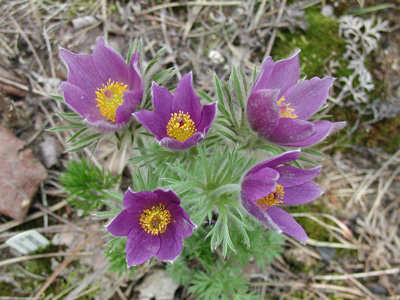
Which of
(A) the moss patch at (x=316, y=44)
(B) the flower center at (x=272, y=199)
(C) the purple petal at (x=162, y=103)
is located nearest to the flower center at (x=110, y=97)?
(C) the purple petal at (x=162, y=103)

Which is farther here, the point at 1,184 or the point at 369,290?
the point at 369,290

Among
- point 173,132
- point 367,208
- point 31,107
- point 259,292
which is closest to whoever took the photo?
point 173,132

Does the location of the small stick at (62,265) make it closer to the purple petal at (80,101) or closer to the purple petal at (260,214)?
the purple petal at (80,101)

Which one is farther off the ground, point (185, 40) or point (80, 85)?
point (80, 85)

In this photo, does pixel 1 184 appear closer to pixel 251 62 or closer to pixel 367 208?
pixel 251 62

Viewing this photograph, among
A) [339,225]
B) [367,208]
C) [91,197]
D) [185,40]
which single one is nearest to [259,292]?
[339,225]

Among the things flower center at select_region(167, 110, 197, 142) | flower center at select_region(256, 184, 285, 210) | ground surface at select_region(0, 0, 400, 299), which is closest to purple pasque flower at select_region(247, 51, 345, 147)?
flower center at select_region(256, 184, 285, 210)
